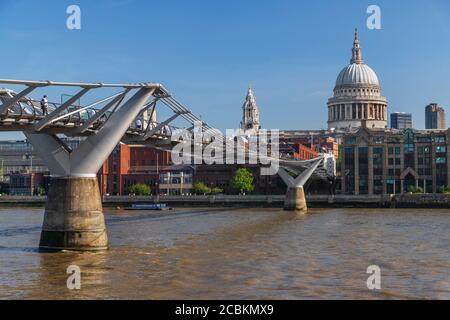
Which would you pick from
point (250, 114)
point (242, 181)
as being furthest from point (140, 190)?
point (250, 114)

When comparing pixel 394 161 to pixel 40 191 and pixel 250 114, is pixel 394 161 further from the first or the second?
pixel 250 114

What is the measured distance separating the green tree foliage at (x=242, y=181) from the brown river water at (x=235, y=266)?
68.2m

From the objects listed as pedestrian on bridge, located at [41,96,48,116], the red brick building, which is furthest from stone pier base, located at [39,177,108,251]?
the red brick building

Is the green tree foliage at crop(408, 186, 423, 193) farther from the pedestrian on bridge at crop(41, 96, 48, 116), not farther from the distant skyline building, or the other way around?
the pedestrian on bridge at crop(41, 96, 48, 116)

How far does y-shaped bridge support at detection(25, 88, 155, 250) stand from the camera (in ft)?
109

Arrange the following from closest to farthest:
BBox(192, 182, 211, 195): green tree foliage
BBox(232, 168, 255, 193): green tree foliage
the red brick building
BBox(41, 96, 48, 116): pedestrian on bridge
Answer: BBox(41, 96, 48, 116): pedestrian on bridge
BBox(232, 168, 255, 193): green tree foliage
BBox(192, 182, 211, 195): green tree foliage
the red brick building

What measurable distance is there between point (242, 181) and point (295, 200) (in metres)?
27.7

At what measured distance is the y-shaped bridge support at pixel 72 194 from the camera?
33125 millimetres

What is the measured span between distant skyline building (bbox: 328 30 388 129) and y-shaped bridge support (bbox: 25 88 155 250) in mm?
159161

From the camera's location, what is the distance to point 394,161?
11644 cm

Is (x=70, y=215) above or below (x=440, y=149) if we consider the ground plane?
below

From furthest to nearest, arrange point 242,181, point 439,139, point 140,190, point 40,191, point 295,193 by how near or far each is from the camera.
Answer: point 40,191, point 140,190, point 242,181, point 439,139, point 295,193
